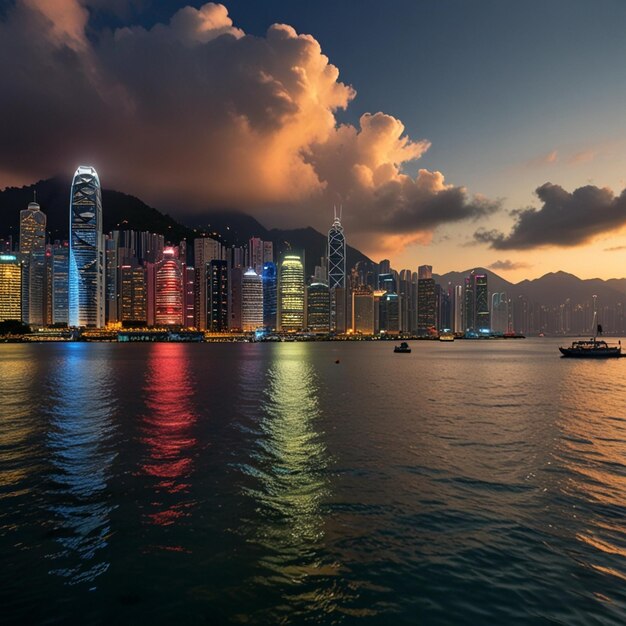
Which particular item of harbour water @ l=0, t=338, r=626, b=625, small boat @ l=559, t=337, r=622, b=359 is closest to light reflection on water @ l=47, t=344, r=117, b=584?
harbour water @ l=0, t=338, r=626, b=625

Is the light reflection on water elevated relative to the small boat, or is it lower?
elevated

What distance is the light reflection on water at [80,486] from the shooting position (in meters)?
13.1

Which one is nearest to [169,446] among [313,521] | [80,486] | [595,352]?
[80,486]

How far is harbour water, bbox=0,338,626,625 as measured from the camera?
35.8 feet

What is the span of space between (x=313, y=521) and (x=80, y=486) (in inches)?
446

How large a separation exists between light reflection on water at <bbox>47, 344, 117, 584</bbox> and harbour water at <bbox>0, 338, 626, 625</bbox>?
3.5 inches

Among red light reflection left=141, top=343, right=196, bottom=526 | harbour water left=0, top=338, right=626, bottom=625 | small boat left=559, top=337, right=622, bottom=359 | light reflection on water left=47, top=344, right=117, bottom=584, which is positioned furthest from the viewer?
small boat left=559, top=337, right=622, bottom=359

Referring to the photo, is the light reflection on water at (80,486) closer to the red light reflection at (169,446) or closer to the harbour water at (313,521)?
the harbour water at (313,521)

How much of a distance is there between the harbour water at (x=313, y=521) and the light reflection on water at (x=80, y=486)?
0.09 m

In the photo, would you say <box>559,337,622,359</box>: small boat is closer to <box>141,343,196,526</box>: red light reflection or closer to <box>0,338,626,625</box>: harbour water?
<box>0,338,626,625</box>: harbour water

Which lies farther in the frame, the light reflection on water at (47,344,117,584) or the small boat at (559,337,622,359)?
the small boat at (559,337,622,359)

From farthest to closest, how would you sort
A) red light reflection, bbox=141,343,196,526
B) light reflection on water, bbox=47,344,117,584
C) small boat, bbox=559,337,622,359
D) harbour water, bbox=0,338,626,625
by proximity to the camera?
small boat, bbox=559,337,622,359, red light reflection, bbox=141,343,196,526, light reflection on water, bbox=47,344,117,584, harbour water, bbox=0,338,626,625

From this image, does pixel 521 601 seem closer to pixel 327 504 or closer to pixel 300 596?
pixel 300 596

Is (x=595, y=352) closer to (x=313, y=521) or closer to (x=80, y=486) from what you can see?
(x=313, y=521)
